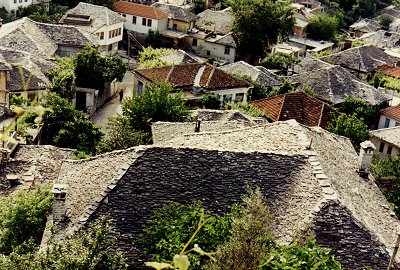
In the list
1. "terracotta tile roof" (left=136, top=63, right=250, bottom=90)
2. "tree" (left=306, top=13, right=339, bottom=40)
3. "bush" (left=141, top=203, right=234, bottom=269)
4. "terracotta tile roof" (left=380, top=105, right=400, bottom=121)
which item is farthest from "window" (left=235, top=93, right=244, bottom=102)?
"tree" (left=306, top=13, right=339, bottom=40)

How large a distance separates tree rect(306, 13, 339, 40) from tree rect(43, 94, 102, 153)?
3484 cm

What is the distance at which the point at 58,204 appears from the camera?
14.7 metres

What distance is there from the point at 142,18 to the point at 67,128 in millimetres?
24776

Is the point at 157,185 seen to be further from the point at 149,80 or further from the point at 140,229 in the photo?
the point at 149,80

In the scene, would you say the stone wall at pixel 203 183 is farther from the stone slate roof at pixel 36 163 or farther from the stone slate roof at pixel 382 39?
the stone slate roof at pixel 382 39

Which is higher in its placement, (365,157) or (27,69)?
(365,157)

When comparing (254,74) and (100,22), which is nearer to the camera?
(254,74)

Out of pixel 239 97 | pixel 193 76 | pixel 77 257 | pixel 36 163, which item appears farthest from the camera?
pixel 239 97

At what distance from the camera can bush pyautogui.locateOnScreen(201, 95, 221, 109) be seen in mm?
33031

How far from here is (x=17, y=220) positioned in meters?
14.9

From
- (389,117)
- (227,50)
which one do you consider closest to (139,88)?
(389,117)

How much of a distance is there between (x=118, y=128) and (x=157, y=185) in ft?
31.7

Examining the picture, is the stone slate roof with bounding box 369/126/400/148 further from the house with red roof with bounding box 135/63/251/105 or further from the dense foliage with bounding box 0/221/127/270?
the dense foliage with bounding box 0/221/127/270

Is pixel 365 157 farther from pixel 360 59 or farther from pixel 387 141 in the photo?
pixel 360 59
